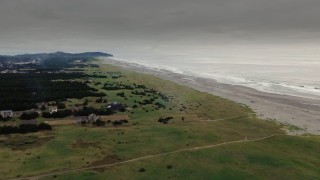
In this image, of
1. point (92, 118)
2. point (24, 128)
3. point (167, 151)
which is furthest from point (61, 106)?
point (167, 151)

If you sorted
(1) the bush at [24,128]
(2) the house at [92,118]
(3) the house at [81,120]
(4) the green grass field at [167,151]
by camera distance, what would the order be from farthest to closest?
(2) the house at [92,118]
(3) the house at [81,120]
(1) the bush at [24,128]
(4) the green grass field at [167,151]

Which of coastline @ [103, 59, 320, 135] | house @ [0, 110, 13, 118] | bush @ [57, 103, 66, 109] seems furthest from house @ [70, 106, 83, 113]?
coastline @ [103, 59, 320, 135]

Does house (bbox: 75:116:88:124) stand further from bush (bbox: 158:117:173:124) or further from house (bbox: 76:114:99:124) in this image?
bush (bbox: 158:117:173:124)

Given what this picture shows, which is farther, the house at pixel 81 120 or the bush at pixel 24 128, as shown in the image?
the house at pixel 81 120

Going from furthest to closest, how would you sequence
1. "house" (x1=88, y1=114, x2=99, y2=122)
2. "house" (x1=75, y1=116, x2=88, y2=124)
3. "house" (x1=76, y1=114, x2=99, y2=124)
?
"house" (x1=88, y1=114, x2=99, y2=122) → "house" (x1=76, y1=114, x2=99, y2=124) → "house" (x1=75, y1=116, x2=88, y2=124)

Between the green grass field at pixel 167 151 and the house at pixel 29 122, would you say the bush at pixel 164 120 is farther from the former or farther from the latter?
the house at pixel 29 122

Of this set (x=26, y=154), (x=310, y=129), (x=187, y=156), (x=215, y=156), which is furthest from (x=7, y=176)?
(x=310, y=129)

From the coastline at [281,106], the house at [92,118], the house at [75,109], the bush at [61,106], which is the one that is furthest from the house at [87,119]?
the coastline at [281,106]

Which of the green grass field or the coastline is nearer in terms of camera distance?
the green grass field

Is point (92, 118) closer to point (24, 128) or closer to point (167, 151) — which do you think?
point (24, 128)
